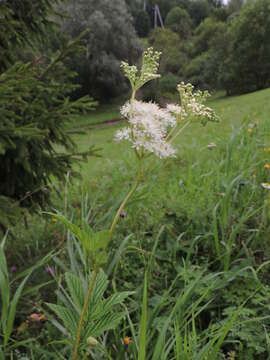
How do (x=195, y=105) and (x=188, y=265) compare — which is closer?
(x=195, y=105)

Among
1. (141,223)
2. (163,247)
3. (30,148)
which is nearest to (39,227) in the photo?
(30,148)

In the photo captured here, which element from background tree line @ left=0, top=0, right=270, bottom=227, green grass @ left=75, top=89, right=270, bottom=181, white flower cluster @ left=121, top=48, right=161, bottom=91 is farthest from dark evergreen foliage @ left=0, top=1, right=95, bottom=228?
white flower cluster @ left=121, top=48, right=161, bottom=91

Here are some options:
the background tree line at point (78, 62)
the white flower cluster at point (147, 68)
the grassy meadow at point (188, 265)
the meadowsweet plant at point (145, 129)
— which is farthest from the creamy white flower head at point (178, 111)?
the background tree line at point (78, 62)

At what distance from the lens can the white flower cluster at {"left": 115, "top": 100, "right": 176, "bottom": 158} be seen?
0.94 m

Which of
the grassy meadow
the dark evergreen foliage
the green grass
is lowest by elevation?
the green grass

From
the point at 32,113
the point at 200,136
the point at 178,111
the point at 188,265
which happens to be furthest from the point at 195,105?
the point at 200,136

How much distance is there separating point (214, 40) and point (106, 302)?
107 ft

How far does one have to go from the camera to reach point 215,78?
27.6 m

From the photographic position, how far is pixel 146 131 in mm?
940

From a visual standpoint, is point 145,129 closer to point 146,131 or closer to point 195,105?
point 146,131

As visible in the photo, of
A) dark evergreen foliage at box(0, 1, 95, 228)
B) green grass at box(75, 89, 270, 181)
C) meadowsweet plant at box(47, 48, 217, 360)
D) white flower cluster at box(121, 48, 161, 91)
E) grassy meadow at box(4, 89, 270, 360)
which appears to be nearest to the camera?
meadowsweet plant at box(47, 48, 217, 360)

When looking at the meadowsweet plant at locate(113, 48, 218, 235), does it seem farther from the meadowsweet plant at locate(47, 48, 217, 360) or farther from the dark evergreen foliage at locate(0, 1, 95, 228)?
the dark evergreen foliage at locate(0, 1, 95, 228)

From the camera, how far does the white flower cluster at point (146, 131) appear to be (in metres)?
0.94

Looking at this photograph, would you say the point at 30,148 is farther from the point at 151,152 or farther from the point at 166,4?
the point at 166,4
